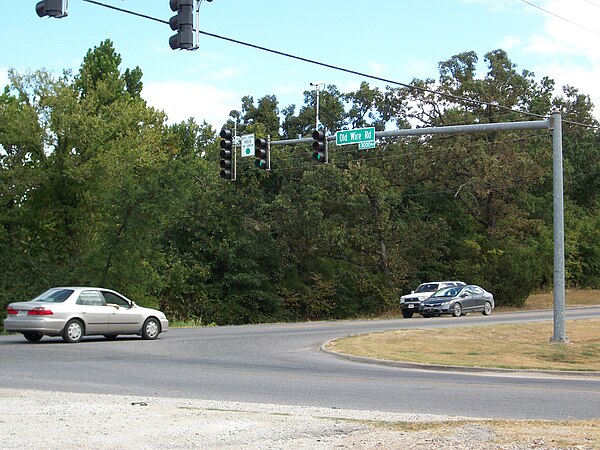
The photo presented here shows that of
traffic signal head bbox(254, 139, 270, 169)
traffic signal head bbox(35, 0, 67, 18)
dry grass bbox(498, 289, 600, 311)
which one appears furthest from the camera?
dry grass bbox(498, 289, 600, 311)

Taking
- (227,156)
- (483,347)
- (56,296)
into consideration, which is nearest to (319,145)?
(227,156)

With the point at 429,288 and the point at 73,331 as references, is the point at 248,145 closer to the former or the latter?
the point at 73,331

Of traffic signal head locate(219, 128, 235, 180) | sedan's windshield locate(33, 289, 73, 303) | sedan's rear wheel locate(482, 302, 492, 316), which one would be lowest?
sedan's rear wheel locate(482, 302, 492, 316)

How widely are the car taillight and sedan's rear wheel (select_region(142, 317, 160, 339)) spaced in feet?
9.85

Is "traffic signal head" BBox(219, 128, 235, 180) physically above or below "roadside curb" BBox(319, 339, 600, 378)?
above

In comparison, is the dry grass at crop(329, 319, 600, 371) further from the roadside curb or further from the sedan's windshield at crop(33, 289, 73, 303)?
the sedan's windshield at crop(33, 289, 73, 303)

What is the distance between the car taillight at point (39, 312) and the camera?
2150cm

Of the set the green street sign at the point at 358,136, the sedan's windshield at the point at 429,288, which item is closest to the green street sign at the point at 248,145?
the green street sign at the point at 358,136

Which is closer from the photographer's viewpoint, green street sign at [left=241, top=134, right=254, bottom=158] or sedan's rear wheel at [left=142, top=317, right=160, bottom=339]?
sedan's rear wheel at [left=142, top=317, right=160, bottom=339]

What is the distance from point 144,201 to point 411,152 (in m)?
23.5

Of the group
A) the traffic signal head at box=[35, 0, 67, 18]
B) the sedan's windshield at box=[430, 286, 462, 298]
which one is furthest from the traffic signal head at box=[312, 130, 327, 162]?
the sedan's windshield at box=[430, 286, 462, 298]

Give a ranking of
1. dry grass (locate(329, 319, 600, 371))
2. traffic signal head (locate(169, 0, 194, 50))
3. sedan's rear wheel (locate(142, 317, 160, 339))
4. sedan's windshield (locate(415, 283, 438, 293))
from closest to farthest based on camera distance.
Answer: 1. traffic signal head (locate(169, 0, 194, 50))
2. dry grass (locate(329, 319, 600, 371))
3. sedan's rear wheel (locate(142, 317, 160, 339))
4. sedan's windshield (locate(415, 283, 438, 293))

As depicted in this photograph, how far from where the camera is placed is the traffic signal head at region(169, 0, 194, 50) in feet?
47.3

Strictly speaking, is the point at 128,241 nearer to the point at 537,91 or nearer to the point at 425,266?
the point at 425,266
